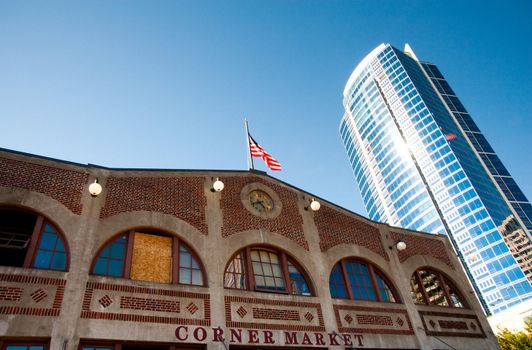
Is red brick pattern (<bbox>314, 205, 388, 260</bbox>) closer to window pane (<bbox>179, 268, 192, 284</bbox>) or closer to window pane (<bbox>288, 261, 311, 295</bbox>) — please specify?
window pane (<bbox>288, 261, 311, 295</bbox>)

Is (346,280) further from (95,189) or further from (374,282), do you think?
(95,189)

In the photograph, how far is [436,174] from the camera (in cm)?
9988

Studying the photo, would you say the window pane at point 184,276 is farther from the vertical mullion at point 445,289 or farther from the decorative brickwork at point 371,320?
the vertical mullion at point 445,289

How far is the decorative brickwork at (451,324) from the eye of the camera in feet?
49.2

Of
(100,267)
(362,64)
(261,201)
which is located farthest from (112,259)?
(362,64)

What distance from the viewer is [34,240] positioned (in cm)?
984

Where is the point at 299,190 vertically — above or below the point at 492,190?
below

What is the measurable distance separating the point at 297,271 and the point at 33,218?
863cm

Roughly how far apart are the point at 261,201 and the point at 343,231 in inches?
155

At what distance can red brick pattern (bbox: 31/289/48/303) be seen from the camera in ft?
29.3

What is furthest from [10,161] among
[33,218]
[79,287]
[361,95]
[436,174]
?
[361,95]

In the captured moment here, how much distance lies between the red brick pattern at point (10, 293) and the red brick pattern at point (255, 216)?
5937 mm

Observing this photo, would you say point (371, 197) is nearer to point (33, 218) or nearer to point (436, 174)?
point (436, 174)

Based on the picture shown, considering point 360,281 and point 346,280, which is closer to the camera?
point 346,280
